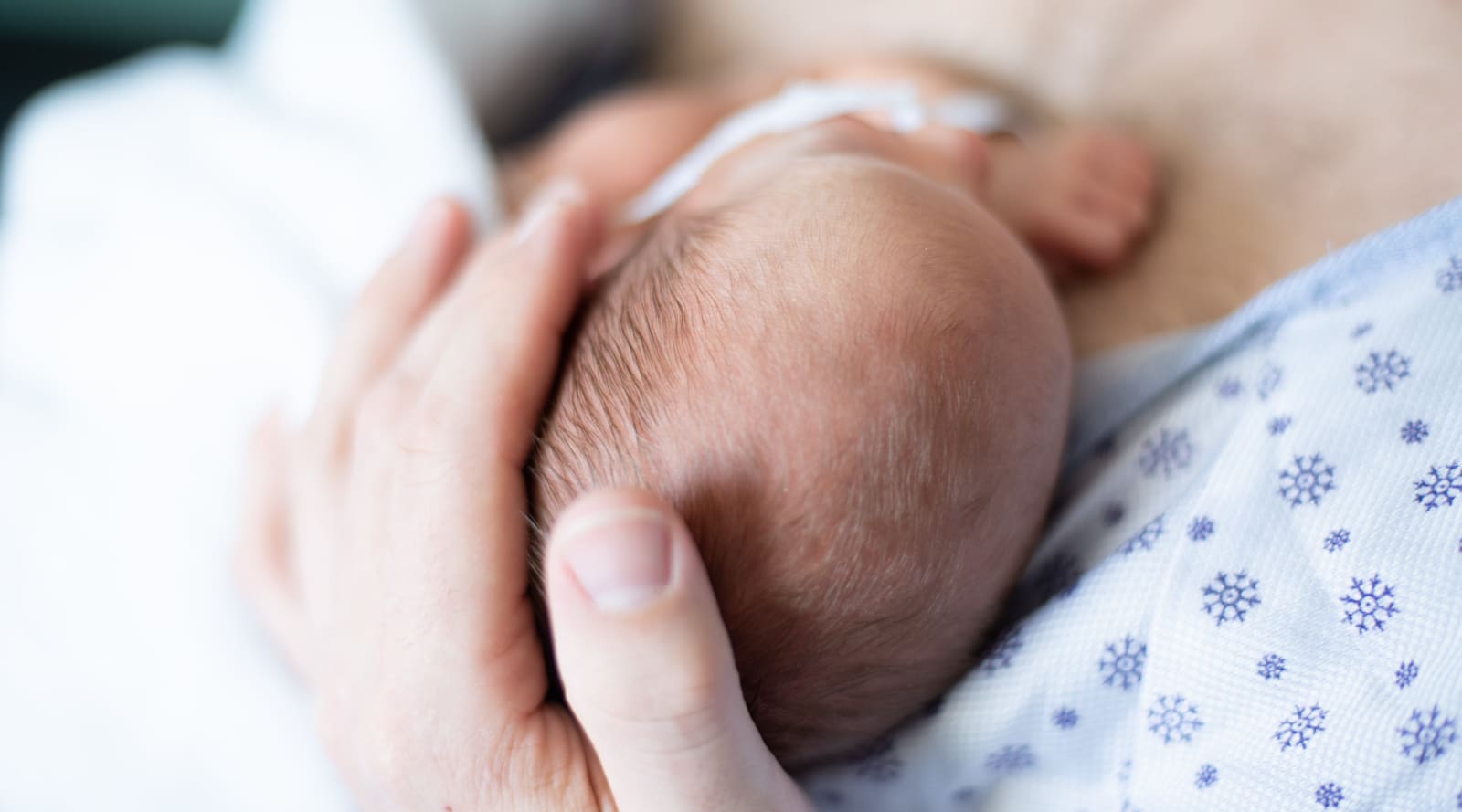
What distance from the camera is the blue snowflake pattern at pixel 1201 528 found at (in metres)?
0.59

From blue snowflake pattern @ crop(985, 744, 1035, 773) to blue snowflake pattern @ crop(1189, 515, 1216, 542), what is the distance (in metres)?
0.19

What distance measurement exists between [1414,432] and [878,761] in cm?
42

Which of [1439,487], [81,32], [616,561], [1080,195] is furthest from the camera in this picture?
[81,32]

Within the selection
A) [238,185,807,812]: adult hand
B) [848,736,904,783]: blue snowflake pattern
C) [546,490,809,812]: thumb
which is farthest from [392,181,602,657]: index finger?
[848,736,904,783]: blue snowflake pattern

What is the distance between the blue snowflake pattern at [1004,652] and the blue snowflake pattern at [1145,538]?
0.10 m

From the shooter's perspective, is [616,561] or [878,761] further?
[878,761]

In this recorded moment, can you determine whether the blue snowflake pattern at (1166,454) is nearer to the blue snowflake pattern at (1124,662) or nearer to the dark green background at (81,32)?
the blue snowflake pattern at (1124,662)

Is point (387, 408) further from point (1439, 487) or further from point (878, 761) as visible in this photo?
point (1439, 487)

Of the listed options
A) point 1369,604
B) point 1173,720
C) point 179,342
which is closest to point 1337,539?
point 1369,604

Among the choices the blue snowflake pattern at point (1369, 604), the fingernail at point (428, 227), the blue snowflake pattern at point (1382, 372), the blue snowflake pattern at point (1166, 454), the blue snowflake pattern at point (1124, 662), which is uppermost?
the fingernail at point (428, 227)

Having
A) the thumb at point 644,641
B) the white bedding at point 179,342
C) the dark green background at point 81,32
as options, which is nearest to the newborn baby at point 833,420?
the thumb at point 644,641

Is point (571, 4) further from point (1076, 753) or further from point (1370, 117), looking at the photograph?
point (1076, 753)

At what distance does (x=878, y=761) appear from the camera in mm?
703

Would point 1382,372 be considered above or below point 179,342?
below
